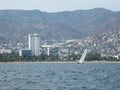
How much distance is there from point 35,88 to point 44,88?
1.23 m

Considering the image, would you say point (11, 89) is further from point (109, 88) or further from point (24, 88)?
point (109, 88)

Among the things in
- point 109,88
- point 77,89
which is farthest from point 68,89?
point 109,88

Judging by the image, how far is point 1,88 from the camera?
5753cm

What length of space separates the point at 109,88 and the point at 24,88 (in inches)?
396

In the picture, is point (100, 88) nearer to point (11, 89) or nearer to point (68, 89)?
point (68, 89)

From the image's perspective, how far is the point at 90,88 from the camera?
57.0 m

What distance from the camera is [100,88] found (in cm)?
5688

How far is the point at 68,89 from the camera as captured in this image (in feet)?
185

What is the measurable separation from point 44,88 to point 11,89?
12.9 feet

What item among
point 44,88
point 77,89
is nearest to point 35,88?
point 44,88

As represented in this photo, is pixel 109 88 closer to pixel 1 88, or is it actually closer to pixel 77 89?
pixel 77 89

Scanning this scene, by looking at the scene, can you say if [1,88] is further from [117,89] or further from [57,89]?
[117,89]

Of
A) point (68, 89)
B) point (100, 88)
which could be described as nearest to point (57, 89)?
point (68, 89)

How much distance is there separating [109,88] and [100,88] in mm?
1055
